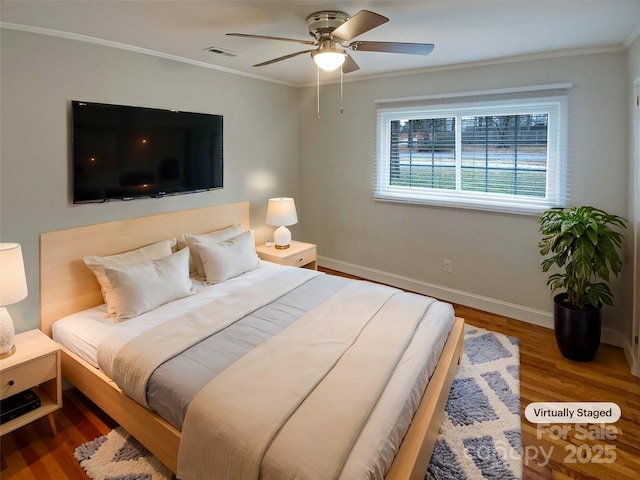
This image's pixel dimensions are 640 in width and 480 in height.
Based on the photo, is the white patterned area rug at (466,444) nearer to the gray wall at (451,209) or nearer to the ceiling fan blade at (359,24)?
the gray wall at (451,209)

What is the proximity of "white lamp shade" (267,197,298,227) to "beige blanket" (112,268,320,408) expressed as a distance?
1.21 metres

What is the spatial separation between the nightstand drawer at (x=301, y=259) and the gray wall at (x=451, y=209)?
0.75 metres

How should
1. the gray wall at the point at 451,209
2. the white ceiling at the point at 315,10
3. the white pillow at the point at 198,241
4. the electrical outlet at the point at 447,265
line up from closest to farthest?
the white ceiling at the point at 315,10 → the gray wall at the point at 451,209 → the white pillow at the point at 198,241 → the electrical outlet at the point at 447,265

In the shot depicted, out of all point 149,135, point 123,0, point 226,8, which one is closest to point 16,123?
point 149,135

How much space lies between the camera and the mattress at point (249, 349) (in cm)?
157

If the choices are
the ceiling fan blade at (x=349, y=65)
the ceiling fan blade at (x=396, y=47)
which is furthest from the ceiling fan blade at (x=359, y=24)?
the ceiling fan blade at (x=349, y=65)

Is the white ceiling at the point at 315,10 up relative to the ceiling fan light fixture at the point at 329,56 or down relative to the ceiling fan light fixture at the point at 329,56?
up

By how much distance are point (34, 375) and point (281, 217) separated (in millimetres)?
2483

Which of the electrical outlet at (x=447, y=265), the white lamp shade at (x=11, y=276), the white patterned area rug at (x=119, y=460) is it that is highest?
the white lamp shade at (x=11, y=276)

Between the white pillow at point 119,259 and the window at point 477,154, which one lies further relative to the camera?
the window at point 477,154

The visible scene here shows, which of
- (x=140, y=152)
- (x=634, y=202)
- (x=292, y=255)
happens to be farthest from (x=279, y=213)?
(x=634, y=202)

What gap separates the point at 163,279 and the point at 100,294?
21.6 inches

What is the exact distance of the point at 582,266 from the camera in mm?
2727

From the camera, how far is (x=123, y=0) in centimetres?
209
